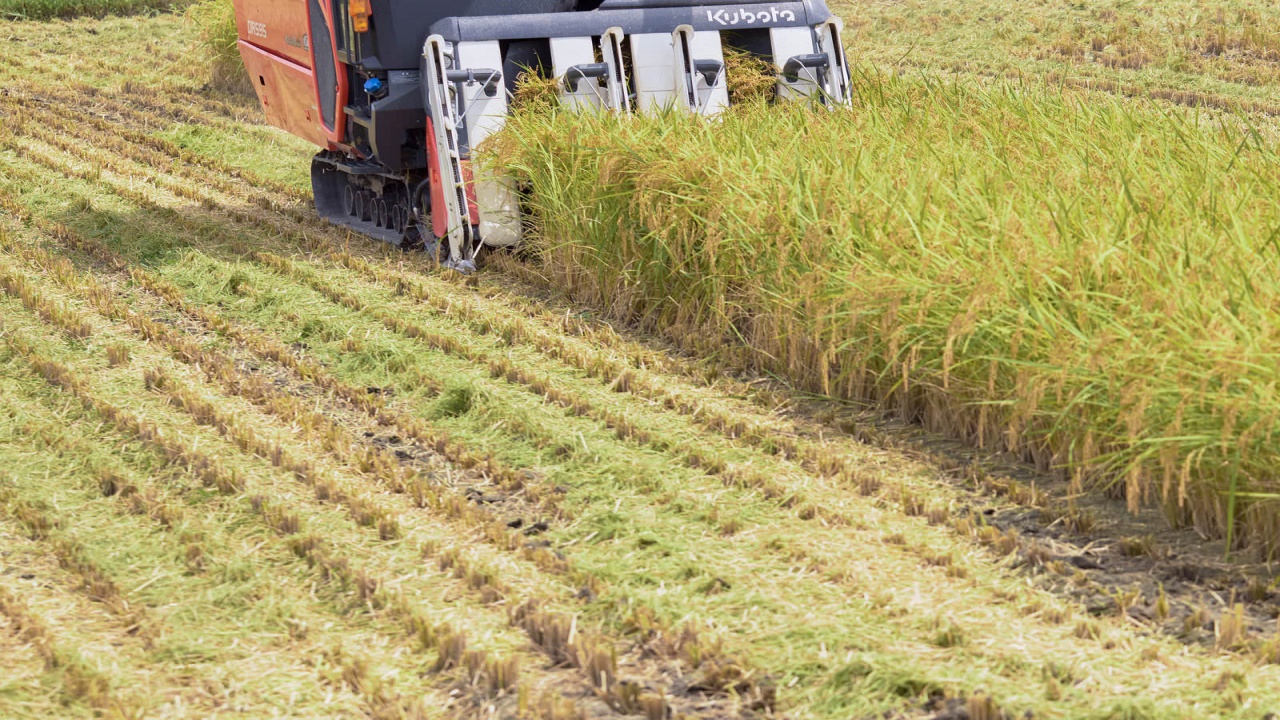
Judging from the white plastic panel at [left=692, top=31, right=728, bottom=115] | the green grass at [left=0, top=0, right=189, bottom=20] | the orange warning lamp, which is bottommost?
the white plastic panel at [left=692, top=31, right=728, bottom=115]

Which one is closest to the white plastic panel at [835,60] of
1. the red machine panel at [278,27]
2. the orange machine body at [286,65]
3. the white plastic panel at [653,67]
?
the white plastic panel at [653,67]

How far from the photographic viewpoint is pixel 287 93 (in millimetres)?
8188

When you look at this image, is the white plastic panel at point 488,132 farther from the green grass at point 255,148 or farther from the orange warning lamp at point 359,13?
the green grass at point 255,148

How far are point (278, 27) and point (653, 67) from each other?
7.74ft

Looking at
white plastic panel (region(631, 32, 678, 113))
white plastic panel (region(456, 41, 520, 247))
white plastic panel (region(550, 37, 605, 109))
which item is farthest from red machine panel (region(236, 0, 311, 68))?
white plastic panel (region(631, 32, 678, 113))

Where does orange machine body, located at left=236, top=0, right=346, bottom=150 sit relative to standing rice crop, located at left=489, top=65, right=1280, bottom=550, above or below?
above

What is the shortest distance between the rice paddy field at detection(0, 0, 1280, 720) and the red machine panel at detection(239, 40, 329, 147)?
1.01 meters

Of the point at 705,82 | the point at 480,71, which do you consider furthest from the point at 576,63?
the point at 705,82

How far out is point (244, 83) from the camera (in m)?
12.6

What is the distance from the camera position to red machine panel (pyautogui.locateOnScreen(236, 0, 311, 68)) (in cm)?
759

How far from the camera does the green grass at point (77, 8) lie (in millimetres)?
16656

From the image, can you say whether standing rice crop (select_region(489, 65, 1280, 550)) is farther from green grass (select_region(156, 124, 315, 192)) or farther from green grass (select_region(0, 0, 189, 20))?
green grass (select_region(0, 0, 189, 20))

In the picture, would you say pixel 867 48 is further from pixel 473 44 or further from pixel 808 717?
pixel 808 717

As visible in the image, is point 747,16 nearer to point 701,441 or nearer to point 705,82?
point 705,82
